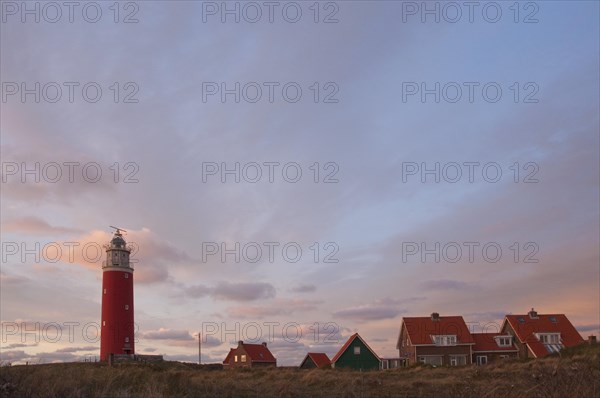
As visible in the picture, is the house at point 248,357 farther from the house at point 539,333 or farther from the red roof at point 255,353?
the house at point 539,333

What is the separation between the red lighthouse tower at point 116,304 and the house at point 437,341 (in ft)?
85.6

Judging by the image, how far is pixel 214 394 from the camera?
15.8 m

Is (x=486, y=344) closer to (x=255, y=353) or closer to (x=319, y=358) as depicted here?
(x=319, y=358)

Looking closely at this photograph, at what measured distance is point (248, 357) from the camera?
60344mm

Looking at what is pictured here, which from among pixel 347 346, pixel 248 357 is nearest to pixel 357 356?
pixel 347 346

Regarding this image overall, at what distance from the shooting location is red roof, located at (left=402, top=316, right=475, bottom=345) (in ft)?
182

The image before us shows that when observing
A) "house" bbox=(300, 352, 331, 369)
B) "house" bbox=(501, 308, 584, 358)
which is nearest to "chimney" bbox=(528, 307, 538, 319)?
"house" bbox=(501, 308, 584, 358)

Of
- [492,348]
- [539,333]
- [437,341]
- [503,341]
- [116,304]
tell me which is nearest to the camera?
[116,304]

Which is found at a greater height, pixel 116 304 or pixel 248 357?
pixel 116 304

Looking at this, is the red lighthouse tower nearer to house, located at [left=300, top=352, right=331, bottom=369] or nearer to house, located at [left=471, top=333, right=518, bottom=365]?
house, located at [left=300, top=352, right=331, bottom=369]

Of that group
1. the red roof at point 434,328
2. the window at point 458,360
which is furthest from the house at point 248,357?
the window at point 458,360

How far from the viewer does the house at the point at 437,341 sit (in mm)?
54688

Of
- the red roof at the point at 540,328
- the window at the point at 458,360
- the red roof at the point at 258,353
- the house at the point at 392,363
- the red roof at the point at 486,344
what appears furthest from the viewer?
the red roof at the point at 258,353

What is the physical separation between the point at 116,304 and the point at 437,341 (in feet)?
98.9
